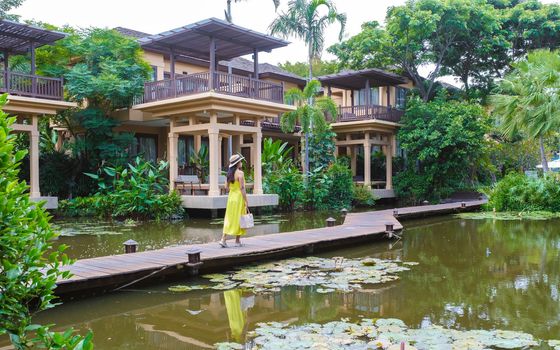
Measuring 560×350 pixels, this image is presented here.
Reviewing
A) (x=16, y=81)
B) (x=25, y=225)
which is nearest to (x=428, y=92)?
(x=16, y=81)

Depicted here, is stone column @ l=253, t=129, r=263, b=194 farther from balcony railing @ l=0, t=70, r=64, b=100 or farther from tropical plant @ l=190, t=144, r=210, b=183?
balcony railing @ l=0, t=70, r=64, b=100

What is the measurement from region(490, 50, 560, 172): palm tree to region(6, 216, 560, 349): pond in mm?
10192

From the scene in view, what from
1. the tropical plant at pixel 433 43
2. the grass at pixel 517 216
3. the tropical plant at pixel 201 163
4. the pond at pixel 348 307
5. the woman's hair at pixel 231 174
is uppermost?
the tropical plant at pixel 433 43

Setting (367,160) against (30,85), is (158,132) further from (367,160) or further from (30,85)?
(367,160)

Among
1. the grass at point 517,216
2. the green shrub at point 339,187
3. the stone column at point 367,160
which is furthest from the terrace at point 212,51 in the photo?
the grass at point 517,216

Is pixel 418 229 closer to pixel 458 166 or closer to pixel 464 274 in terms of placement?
pixel 464 274

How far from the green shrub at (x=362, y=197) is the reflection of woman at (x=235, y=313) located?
17688 mm

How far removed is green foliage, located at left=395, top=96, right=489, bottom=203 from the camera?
924 inches

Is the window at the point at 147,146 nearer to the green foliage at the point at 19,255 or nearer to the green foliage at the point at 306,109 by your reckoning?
the green foliage at the point at 306,109

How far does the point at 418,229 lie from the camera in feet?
49.5

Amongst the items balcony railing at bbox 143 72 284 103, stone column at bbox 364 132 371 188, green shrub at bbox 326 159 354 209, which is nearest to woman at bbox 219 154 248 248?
balcony railing at bbox 143 72 284 103

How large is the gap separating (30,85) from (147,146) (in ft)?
24.6

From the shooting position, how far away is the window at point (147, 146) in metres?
22.9

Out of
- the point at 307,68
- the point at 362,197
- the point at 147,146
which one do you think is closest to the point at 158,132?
the point at 147,146
